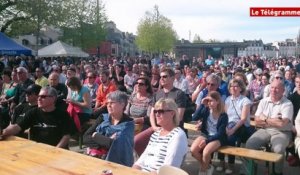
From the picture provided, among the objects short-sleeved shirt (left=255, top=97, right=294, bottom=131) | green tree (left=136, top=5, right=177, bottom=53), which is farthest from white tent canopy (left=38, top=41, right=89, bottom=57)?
green tree (left=136, top=5, right=177, bottom=53)

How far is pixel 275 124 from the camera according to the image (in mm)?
5539

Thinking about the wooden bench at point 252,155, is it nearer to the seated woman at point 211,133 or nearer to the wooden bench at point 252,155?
the wooden bench at point 252,155

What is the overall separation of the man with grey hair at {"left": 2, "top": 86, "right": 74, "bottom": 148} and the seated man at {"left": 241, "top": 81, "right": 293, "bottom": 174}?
8.79ft

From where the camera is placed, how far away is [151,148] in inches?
150

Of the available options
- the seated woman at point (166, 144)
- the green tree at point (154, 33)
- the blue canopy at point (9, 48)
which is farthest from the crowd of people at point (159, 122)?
the green tree at point (154, 33)

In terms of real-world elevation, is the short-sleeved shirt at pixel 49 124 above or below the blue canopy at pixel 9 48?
below

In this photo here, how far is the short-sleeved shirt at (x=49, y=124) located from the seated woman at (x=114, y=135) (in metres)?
0.40

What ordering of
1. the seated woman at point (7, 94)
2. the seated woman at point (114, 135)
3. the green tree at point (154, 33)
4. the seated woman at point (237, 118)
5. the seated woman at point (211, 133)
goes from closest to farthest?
the seated woman at point (114, 135), the seated woman at point (211, 133), the seated woman at point (237, 118), the seated woman at point (7, 94), the green tree at point (154, 33)

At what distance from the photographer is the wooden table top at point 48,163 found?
10.1 feet

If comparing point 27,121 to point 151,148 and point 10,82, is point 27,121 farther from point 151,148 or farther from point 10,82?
point 10,82

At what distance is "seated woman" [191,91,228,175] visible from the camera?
5.11m

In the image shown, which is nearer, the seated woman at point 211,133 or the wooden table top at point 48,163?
the wooden table top at point 48,163

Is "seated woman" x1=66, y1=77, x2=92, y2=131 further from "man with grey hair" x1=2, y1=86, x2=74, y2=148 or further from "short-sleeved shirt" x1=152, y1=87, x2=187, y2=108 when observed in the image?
"man with grey hair" x1=2, y1=86, x2=74, y2=148

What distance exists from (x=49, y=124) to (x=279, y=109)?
336 centimetres
